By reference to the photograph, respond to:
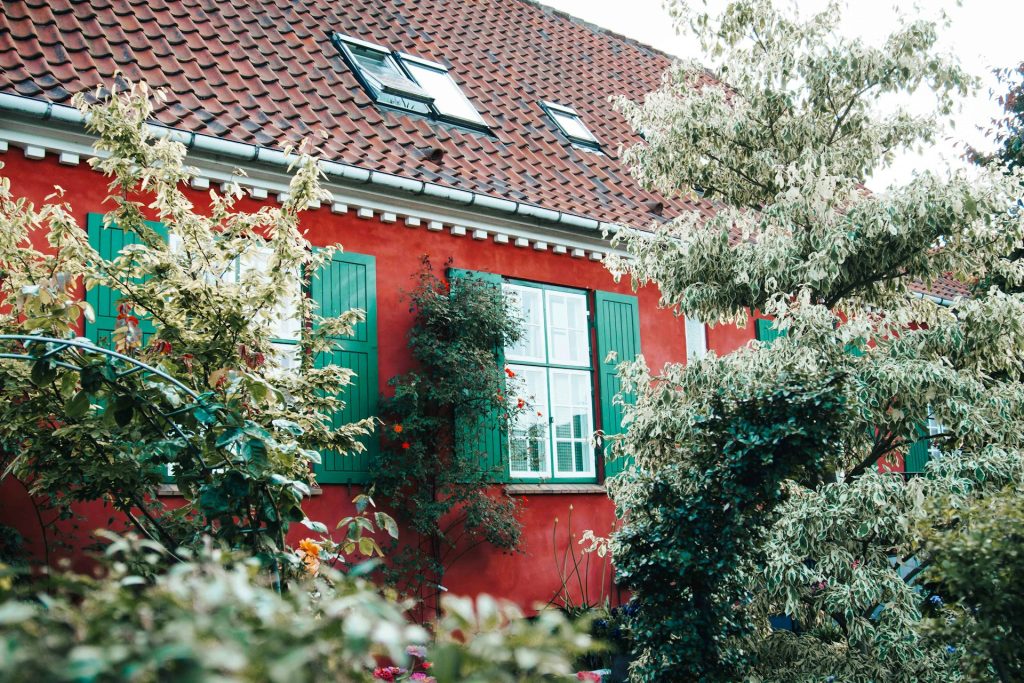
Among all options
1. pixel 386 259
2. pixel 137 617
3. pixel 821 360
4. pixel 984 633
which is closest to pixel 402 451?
pixel 386 259

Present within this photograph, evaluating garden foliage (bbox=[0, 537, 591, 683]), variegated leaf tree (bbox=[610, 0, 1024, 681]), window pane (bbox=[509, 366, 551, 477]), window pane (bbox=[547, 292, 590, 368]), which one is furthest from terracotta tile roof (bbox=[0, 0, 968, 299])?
garden foliage (bbox=[0, 537, 591, 683])

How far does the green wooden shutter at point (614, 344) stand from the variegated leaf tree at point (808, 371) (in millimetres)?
1745

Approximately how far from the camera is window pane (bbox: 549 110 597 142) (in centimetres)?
1076

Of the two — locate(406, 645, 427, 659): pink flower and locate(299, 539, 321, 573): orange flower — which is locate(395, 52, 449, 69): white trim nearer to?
locate(406, 645, 427, 659): pink flower

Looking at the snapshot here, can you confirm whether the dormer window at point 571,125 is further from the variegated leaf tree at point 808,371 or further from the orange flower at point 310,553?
the orange flower at point 310,553

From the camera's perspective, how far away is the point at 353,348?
7.42 meters

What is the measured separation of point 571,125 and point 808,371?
6044mm

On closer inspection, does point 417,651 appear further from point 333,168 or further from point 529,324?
point 333,168

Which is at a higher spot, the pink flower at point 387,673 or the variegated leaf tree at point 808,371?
the variegated leaf tree at point 808,371

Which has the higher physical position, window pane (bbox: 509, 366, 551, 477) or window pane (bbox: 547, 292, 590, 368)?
window pane (bbox: 547, 292, 590, 368)

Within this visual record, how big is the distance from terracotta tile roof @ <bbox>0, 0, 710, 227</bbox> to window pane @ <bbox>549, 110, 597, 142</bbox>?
14cm

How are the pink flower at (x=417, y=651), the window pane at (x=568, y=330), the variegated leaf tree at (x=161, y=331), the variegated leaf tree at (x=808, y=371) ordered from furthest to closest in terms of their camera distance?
the window pane at (x=568, y=330)
the pink flower at (x=417, y=651)
the variegated leaf tree at (x=808, y=371)
the variegated leaf tree at (x=161, y=331)

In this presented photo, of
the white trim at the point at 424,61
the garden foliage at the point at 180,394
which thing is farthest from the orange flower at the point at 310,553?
the white trim at the point at 424,61

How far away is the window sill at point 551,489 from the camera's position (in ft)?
26.6
